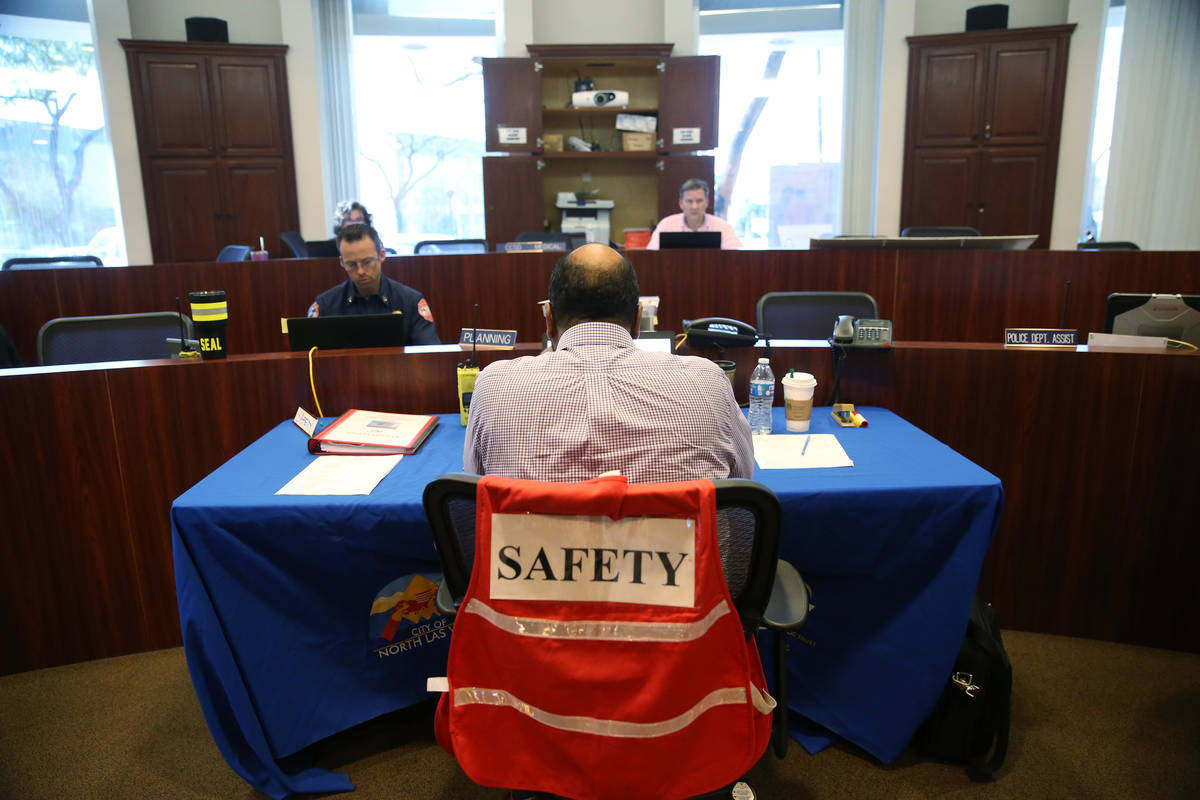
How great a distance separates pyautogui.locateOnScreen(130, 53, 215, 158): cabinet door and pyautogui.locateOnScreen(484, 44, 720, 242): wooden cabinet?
2.18 meters

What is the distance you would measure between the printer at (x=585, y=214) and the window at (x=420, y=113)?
0.78 metres

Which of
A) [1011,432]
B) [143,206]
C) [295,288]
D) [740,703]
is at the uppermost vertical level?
[143,206]

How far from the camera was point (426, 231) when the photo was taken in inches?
257

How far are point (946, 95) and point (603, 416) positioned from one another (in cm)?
574

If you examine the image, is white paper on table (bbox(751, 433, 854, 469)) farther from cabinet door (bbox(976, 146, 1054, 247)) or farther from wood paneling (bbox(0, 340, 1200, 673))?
cabinet door (bbox(976, 146, 1054, 247))

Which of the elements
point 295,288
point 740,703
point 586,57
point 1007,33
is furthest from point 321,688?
point 1007,33

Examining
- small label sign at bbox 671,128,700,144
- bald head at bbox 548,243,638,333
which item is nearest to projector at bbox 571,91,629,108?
small label sign at bbox 671,128,700,144

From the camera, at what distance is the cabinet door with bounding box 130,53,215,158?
5516 mm

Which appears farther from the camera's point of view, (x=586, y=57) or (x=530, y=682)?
(x=586, y=57)

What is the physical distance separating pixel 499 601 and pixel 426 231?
5.98 m

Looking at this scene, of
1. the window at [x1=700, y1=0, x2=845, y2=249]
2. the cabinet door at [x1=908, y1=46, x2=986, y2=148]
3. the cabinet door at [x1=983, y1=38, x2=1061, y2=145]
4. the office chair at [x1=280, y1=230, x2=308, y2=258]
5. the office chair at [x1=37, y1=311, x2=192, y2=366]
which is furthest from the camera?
the window at [x1=700, y1=0, x2=845, y2=249]

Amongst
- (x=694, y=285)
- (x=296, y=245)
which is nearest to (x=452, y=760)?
(x=694, y=285)

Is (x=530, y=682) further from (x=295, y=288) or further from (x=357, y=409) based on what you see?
(x=295, y=288)

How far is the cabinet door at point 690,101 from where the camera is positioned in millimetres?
A: 5574
